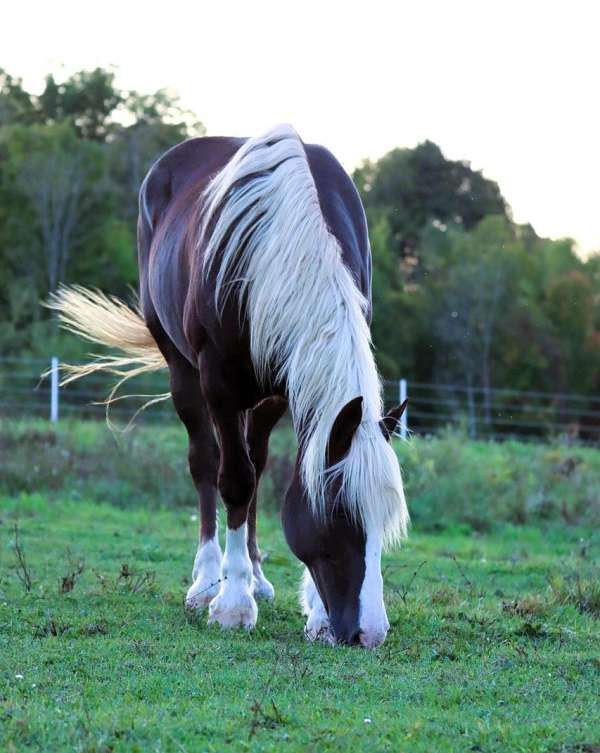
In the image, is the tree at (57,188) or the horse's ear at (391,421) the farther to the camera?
the tree at (57,188)

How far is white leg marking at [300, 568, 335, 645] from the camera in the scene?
14.5 ft

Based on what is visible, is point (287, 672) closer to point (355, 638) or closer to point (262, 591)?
point (355, 638)

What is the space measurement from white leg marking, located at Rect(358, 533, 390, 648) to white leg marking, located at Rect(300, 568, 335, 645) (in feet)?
0.66

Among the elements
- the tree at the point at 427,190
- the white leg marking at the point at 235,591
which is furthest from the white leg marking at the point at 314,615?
the tree at the point at 427,190

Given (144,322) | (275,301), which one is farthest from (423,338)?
(275,301)

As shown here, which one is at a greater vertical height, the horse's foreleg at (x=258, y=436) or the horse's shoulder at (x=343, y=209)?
the horse's shoulder at (x=343, y=209)

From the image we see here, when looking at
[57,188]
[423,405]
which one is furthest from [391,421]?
[57,188]

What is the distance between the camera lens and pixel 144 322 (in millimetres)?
7031

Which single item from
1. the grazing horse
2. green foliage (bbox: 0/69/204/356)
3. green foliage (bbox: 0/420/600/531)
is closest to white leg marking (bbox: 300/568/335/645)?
the grazing horse

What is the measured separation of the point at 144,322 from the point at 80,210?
878 inches

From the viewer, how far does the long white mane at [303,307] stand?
162 inches

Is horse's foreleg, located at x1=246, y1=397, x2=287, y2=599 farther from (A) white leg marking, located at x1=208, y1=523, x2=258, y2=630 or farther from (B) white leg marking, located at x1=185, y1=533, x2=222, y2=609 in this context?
(A) white leg marking, located at x1=208, y1=523, x2=258, y2=630

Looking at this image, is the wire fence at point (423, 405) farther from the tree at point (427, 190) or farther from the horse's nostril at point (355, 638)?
the horse's nostril at point (355, 638)

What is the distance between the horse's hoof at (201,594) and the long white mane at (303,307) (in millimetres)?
1257
